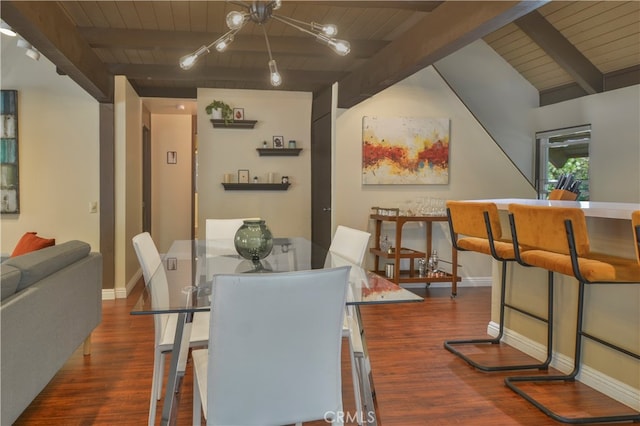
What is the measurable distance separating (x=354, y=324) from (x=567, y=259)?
114 centimetres

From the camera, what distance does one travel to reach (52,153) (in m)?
4.85

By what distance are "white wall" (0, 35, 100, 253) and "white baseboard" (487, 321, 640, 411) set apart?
413 centimetres

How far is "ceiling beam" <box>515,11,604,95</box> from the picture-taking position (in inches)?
202

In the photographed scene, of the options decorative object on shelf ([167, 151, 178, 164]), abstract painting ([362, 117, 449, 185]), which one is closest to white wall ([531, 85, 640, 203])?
abstract painting ([362, 117, 449, 185])

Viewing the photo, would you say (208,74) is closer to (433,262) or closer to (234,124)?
(234,124)

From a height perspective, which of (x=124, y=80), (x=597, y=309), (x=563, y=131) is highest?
(x=124, y=80)

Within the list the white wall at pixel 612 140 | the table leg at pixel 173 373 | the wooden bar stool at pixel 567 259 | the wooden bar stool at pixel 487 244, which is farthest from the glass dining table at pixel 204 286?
the white wall at pixel 612 140

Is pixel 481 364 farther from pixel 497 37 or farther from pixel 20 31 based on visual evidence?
pixel 497 37

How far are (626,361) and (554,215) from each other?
3.14ft

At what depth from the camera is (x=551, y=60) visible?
5.80 meters

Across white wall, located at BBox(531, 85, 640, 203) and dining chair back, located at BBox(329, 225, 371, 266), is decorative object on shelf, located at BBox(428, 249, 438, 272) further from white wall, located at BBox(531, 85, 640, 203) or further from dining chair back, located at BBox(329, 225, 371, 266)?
dining chair back, located at BBox(329, 225, 371, 266)

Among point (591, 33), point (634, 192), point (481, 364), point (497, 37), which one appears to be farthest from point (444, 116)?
point (481, 364)

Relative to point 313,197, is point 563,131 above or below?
above

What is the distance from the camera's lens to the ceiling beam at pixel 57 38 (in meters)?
2.51
